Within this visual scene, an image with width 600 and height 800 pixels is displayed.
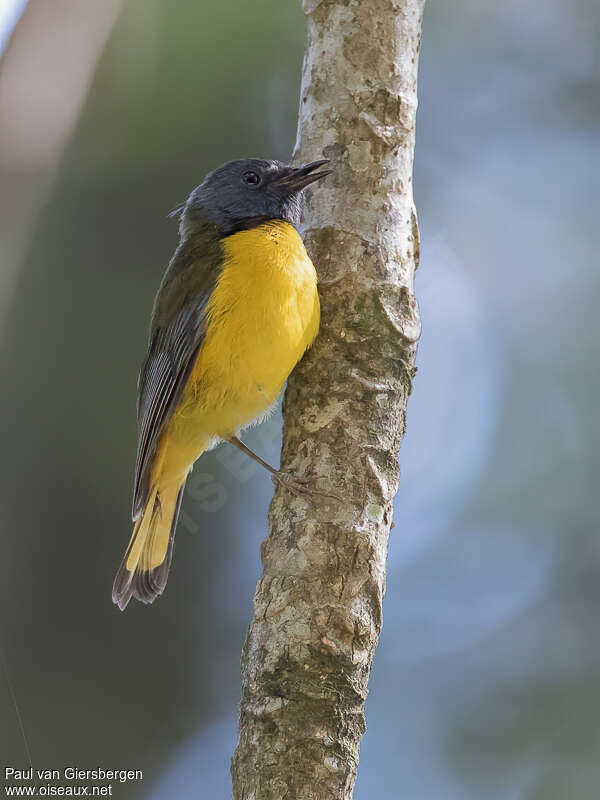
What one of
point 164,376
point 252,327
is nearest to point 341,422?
point 252,327

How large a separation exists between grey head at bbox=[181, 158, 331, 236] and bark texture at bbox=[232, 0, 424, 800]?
369 millimetres

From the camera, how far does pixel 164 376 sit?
11.8ft

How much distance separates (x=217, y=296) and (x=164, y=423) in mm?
566

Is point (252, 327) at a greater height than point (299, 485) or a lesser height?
greater

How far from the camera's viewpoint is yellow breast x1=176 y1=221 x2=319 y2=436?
3.16 meters

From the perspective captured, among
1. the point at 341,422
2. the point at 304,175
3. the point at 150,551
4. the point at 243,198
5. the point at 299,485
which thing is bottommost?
the point at 299,485

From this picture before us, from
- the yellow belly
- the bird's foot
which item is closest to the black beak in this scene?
the yellow belly

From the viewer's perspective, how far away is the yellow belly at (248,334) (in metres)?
3.16

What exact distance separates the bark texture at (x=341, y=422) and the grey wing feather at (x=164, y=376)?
1.90 ft

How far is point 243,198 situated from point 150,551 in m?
1.66

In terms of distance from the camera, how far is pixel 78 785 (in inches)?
159

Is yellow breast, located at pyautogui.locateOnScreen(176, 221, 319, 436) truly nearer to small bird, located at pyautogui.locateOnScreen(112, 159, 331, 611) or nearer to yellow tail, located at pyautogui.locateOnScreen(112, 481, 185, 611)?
small bird, located at pyautogui.locateOnScreen(112, 159, 331, 611)

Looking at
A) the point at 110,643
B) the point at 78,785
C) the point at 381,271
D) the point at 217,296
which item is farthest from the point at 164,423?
the point at 78,785

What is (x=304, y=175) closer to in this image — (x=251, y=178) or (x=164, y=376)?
(x=251, y=178)
